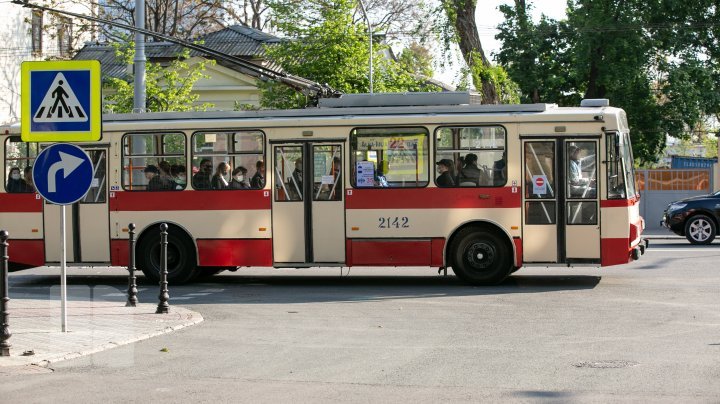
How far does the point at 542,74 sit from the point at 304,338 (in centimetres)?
3162

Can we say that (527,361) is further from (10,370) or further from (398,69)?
(398,69)

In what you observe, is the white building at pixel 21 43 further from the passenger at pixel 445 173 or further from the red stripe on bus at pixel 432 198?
the passenger at pixel 445 173

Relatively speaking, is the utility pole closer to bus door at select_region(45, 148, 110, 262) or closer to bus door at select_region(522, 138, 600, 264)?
bus door at select_region(45, 148, 110, 262)

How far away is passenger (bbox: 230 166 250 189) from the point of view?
58.0 feet

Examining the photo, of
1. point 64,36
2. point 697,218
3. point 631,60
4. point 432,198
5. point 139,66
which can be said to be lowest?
point 697,218

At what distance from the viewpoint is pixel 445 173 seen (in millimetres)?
17125

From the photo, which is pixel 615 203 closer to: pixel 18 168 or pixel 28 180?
pixel 28 180

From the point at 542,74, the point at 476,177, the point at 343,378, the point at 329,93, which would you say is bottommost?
the point at 343,378

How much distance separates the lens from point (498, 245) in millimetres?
16906

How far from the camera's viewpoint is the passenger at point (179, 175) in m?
17.9

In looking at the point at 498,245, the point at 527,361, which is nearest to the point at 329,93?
the point at 498,245

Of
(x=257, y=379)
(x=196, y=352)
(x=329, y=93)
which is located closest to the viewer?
(x=257, y=379)

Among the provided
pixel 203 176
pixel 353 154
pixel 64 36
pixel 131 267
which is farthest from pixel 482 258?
pixel 64 36

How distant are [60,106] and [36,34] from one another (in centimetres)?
4174
